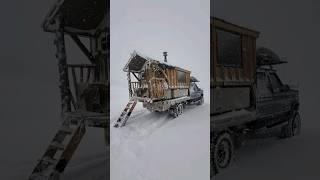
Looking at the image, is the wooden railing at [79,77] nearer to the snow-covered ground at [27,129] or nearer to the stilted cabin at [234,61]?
the snow-covered ground at [27,129]

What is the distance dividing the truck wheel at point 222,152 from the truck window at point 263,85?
Result: 1.18ft

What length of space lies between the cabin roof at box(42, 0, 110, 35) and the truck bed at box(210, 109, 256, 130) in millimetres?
1037

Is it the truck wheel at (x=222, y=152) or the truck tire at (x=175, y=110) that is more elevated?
the truck tire at (x=175, y=110)

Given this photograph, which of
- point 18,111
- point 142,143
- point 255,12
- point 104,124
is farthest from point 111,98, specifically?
point 255,12

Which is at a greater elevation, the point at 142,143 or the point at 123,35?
the point at 123,35

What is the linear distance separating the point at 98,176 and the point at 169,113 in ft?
2.11

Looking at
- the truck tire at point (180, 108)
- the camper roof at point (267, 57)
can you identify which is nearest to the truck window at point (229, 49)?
the camper roof at point (267, 57)

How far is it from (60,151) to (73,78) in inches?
19.5

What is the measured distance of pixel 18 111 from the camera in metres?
2.71

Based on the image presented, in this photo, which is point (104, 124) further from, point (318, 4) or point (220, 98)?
point (318, 4)

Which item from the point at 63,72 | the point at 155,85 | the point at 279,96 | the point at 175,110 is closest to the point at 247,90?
the point at 279,96

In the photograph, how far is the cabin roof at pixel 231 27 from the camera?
2688 millimetres

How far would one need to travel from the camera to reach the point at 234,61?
2693mm

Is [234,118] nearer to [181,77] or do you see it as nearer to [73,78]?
[181,77]
